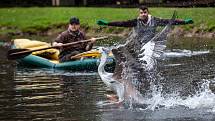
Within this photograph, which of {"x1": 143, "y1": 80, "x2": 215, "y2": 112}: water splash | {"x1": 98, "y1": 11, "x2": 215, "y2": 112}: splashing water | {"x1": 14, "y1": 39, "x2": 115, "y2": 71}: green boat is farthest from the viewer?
{"x1": 14, "y1": 39, "x2": 115, "y2": 71}: green boat

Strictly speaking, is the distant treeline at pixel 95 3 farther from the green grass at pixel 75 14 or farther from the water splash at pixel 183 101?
the water splash at pixel 183 101

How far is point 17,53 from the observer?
1934 centimetres

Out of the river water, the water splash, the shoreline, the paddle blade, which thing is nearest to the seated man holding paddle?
the river water

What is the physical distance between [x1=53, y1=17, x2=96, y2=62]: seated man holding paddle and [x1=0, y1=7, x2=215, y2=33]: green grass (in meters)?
11.0

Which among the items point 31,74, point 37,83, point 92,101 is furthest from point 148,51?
point 31,74

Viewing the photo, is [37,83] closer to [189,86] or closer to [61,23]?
[189,86]

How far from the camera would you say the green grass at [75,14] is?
29.9m

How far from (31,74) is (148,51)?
6.47m

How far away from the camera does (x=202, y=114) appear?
1124cm

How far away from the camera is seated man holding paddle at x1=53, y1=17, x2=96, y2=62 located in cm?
1833

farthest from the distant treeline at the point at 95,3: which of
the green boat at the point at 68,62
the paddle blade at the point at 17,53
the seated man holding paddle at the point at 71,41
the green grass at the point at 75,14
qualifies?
the seated man holding paddle at the point at 71,41

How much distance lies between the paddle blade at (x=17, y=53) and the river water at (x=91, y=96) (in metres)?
0.46

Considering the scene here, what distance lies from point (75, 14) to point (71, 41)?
17.9m

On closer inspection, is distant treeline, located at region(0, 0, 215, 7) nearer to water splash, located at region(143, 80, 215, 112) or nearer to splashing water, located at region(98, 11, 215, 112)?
water splash, located at region(143, 80, 215, 112)
